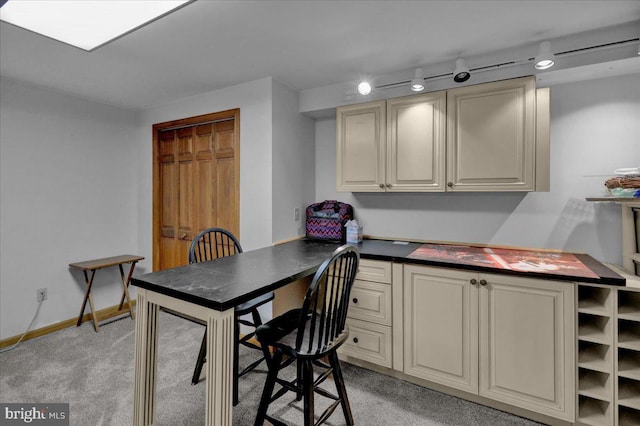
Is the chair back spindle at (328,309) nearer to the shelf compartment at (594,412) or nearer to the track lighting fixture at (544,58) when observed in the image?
the shelf compartment at (594,412)

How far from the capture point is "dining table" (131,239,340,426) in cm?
123

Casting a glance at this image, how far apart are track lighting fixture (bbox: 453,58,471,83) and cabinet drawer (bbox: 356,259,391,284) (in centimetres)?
140

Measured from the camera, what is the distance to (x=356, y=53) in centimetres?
223

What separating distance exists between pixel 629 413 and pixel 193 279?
2.50 metres

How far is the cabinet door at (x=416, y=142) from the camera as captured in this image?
2.31 meters

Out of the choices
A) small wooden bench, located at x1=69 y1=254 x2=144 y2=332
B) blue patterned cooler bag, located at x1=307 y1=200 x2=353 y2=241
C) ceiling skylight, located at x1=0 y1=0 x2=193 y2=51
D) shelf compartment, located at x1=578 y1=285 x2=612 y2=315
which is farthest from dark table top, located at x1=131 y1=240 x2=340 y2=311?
small wooden bench, located at x1=69 y1=254 x2=144 y2=332

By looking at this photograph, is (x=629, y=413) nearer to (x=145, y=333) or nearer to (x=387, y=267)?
(x=387, y=267)

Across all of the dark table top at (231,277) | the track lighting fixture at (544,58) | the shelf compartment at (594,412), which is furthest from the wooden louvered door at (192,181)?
the shelf compartment at (594,412)

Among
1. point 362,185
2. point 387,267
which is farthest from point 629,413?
point 362,185

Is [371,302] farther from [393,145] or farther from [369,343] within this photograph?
[393,145]

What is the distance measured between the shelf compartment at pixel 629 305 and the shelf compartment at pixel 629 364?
0.94 ft

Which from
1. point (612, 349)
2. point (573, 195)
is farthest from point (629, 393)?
point (573, 195)

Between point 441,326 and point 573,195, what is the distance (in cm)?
137

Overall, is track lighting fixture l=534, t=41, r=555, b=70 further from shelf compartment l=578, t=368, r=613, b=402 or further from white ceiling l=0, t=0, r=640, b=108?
shelf compartment l=578, t=368, r=613, b=402
